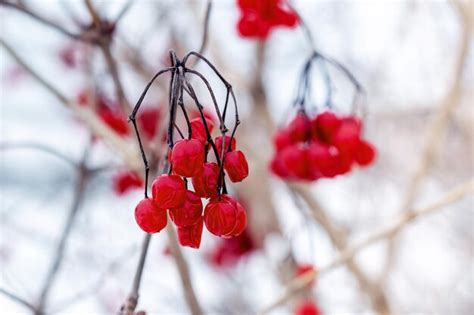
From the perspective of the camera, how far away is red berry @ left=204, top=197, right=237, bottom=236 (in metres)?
1.24

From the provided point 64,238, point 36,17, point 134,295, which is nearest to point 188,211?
point 134,295

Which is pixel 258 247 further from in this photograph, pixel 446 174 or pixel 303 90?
pixel 446 174

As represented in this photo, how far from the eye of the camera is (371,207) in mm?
4652

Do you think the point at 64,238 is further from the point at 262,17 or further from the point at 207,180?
the point at 207,180

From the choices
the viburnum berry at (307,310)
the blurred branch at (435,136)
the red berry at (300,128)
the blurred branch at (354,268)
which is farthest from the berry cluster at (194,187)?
the viburnum berry at (307,310)

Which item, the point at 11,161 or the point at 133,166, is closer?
the point at 133,166

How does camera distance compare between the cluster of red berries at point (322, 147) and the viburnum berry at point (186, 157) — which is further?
the cluster of red berries at point (322, 147)

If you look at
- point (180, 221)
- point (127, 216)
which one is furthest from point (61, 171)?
point (180, 221)

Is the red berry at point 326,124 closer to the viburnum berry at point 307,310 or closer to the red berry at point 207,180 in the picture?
the red berry at point 207,180

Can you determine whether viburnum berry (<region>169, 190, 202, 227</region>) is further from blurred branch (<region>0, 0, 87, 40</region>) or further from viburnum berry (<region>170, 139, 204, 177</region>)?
blurred branch (<region>0, 0, 87, 40</region>)

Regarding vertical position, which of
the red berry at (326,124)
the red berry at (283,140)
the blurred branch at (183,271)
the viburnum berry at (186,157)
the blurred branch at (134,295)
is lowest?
the blurred branch at (134,295)

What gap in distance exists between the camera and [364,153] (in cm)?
193

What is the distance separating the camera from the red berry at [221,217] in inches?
48.9

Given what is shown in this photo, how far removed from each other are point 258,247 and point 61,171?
3.49m
